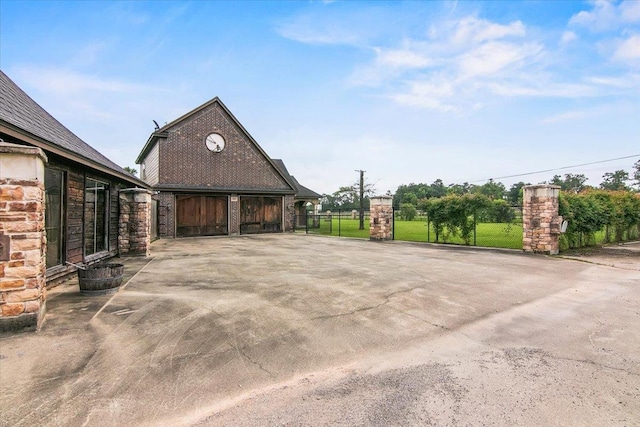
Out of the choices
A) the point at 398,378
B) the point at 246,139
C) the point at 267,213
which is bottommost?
the point at 398,378

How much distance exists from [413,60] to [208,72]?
10.8 m

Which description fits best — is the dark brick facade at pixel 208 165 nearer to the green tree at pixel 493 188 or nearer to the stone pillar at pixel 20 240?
the stone pillar at pixel 20 240

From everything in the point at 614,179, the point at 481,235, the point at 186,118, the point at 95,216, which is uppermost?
the point at 614,179

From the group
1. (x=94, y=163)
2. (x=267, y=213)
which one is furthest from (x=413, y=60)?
(x=94, y=163)

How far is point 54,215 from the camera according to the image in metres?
5.89

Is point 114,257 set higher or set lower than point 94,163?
lower

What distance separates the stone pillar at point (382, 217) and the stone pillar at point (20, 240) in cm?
1304

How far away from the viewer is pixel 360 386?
8.24ft

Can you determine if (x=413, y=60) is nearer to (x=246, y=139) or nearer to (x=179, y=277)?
(x=246, y=139)

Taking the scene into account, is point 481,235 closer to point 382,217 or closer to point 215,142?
point 382,217

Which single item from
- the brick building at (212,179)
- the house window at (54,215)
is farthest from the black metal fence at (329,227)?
the house window at (54,215)

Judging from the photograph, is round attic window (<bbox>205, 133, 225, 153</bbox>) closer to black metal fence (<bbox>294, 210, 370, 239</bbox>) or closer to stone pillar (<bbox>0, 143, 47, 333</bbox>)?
black metal fence (<bbox>294, 210, 370, 239</bbox>)

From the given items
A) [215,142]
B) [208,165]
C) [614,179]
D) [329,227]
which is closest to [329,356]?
[208,165]

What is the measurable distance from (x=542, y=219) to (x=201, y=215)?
16.5 meters
